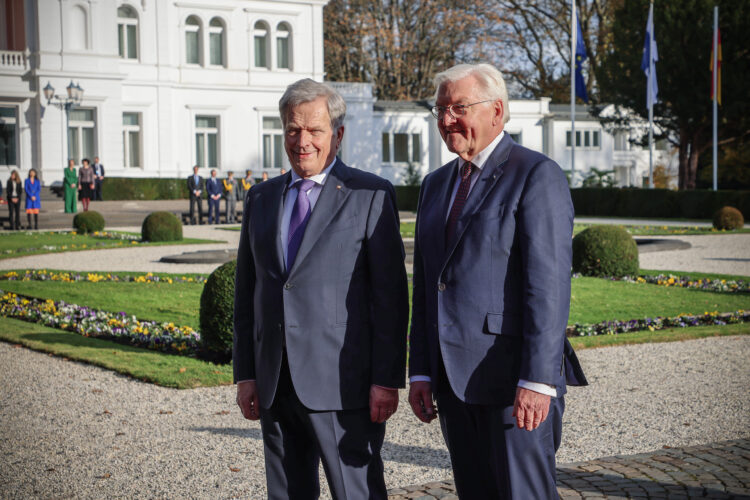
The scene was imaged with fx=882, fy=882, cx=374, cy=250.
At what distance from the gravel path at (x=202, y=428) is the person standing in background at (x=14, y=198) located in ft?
59.7

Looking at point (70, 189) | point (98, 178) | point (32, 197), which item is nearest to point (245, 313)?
point (32, 197)

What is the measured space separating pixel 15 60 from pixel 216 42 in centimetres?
985

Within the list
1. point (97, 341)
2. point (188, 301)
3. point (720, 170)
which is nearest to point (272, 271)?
point (97, 341)

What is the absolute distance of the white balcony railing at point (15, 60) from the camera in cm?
3709

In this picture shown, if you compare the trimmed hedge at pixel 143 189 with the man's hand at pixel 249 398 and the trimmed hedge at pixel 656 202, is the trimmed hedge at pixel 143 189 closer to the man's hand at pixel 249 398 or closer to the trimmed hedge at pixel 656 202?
the trimmed hedge at pixel 656 202

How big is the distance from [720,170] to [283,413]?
139 feet

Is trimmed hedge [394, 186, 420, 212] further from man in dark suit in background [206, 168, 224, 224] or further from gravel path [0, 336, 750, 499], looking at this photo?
gravel path [0, 336, 750, 499]

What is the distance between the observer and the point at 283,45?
45.3m

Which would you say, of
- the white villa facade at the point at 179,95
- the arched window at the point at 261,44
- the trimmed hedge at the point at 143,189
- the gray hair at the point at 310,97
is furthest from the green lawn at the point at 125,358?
the arched window at the point at 261,44

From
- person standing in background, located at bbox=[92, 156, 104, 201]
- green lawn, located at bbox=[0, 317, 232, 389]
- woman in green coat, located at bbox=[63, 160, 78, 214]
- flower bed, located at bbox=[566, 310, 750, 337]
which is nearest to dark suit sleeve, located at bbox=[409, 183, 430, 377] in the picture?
green lawn, located at bbox=[0, 317, 232, 389]

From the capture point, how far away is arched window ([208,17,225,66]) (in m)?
43.3

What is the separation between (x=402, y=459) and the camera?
197 inches

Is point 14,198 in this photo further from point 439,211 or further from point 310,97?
point 439,211

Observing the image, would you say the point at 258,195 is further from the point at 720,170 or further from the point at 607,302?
the point at 720,170
